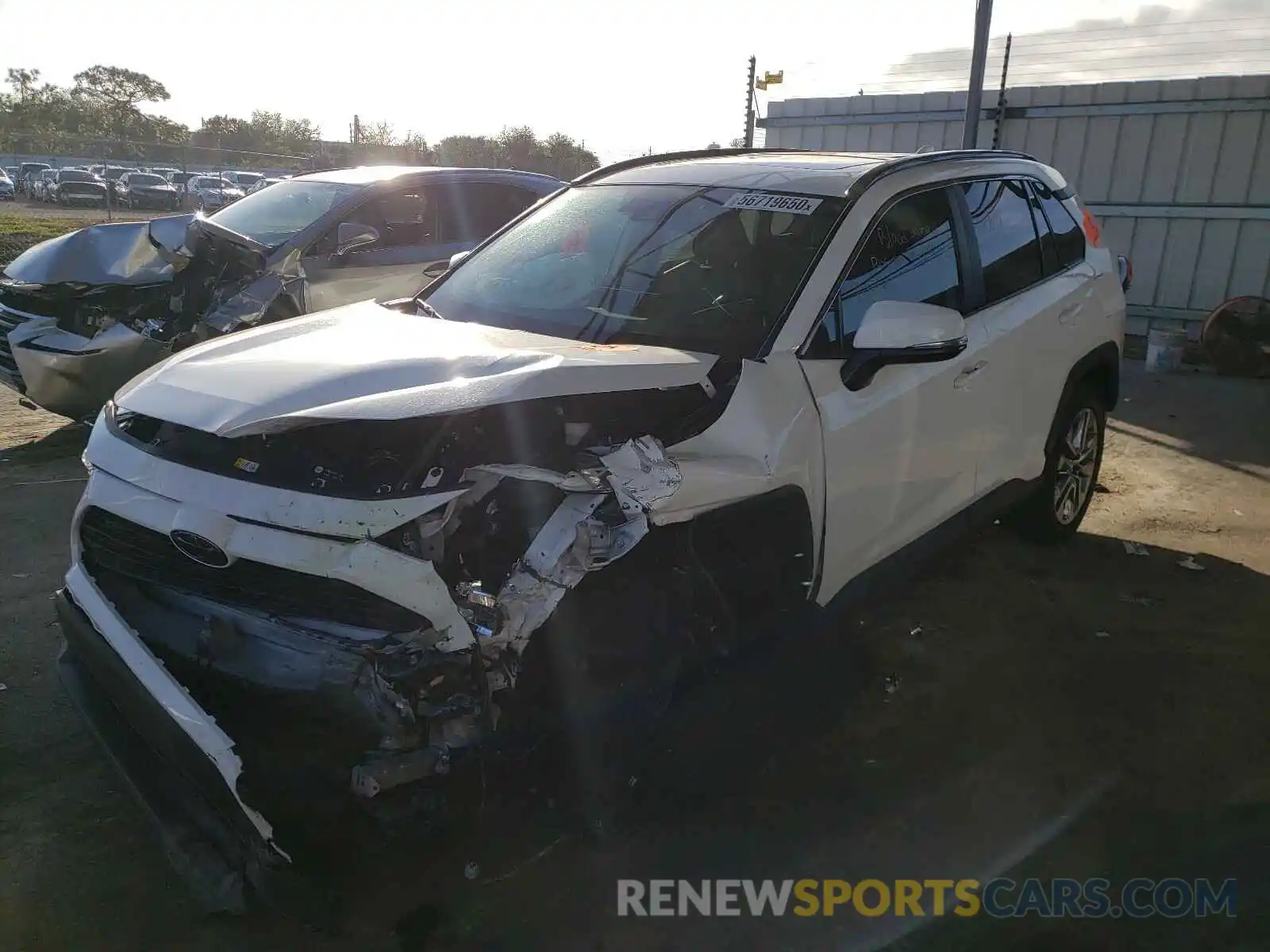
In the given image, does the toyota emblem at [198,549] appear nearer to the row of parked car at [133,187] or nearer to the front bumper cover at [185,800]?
the front bumper cover at [185,800]

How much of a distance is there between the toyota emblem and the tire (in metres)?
3.59

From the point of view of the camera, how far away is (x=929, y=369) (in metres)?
3.21

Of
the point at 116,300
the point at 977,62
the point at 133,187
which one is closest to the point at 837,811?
the point at 116,300

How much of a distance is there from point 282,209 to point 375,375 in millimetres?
5136

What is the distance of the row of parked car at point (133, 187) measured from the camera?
2722 centimetres

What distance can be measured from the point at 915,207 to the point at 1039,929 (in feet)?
7.81

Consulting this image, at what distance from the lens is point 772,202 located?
3240 mm

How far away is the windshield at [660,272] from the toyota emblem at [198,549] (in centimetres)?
130

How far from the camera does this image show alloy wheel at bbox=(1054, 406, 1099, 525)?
4.54 meters

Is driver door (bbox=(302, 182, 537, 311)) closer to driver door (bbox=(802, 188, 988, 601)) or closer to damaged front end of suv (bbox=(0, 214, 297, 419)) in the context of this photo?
damaged front end of suv (bbox=(0, 214, 297, 419))

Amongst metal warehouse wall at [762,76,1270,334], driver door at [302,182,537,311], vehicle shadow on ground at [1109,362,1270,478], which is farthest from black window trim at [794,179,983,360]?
metal warehouse wall at [762,76,1270,334]

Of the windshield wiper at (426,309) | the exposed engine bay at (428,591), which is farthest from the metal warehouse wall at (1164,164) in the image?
the exposed engine bay at (428,591)

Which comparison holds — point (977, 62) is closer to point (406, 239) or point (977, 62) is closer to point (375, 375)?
point (406, 239)

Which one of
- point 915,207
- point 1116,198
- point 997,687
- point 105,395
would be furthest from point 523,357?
point 1116,198
